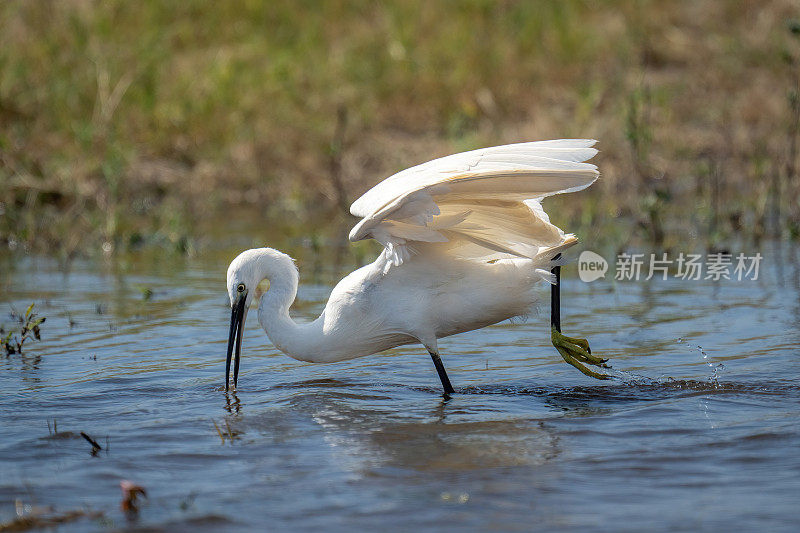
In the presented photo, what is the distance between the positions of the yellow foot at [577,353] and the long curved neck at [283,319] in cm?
131

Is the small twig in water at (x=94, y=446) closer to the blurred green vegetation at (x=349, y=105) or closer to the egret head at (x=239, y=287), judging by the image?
the egret head at (x=239, y=287)

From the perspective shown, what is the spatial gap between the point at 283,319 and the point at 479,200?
120 cm

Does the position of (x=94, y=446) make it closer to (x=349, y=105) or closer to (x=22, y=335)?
(x=22, y=335)

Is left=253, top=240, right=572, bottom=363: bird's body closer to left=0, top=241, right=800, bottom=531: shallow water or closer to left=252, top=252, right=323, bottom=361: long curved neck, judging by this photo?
left=252, top=252, right=323, bottom=361: long curved neck

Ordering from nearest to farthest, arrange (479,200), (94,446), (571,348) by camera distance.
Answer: (94,446) < (479,200) < (571,348)

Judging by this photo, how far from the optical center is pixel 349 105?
44.7 feet

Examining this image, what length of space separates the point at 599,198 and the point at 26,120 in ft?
20.7

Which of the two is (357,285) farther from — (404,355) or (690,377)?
(690,377)

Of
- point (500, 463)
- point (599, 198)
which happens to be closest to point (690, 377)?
point (500, 463)

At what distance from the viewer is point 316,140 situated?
42.5 feet

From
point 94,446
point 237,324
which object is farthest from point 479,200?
point 94,446

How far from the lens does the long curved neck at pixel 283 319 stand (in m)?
5.78

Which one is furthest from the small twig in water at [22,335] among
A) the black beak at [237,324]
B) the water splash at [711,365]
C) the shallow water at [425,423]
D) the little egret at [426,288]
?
the water splash at [711,365]

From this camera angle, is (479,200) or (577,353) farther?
(577,353)
